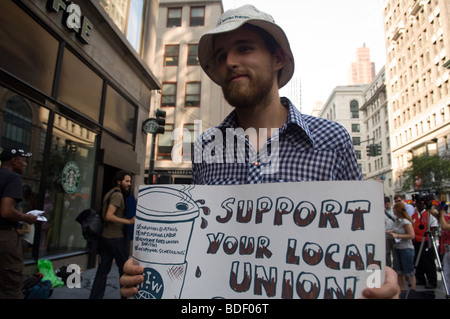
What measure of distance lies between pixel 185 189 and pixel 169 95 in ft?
79.8

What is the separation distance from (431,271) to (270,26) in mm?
Answer: 7702

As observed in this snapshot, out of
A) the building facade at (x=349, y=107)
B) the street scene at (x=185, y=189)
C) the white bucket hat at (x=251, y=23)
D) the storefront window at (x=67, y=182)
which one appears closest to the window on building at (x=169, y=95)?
the street scene at (x=185, y=189)

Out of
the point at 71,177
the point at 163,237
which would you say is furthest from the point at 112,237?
the point at 163,237

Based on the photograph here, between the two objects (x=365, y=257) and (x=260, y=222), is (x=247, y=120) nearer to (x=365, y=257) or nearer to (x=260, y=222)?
(x=260, y=222)

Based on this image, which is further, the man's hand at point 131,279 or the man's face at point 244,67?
the man's face at point 244,67

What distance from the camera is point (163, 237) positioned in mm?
1152

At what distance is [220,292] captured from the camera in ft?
3.45

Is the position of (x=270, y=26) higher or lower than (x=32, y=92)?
lower

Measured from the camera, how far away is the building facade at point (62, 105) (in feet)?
17.6

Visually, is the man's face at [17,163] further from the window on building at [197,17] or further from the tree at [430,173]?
the tree at [430,173]

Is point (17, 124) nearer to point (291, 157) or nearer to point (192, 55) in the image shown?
point (291, 157)

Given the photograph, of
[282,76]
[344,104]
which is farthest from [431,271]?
[344,104]

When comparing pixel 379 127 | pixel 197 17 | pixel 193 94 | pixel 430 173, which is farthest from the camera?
pixel 379 127

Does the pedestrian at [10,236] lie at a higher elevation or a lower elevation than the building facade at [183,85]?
lower
